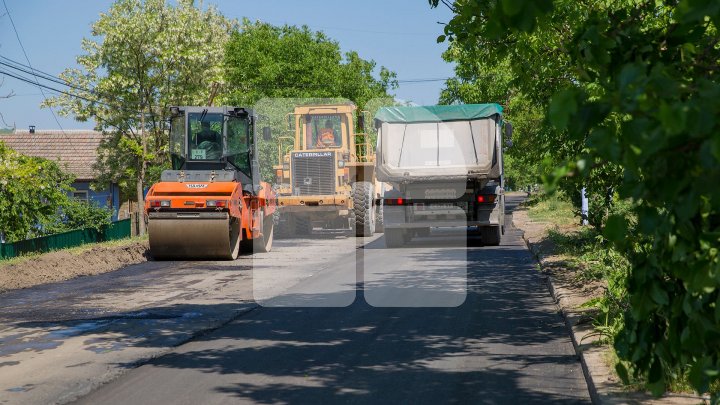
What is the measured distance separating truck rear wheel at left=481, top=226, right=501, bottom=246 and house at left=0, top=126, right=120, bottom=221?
1152 inches

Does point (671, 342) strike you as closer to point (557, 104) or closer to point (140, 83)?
point (557, 104)

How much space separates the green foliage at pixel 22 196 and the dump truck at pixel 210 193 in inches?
148

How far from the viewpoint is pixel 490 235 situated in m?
22.1

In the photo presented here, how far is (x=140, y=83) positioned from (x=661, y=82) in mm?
31389

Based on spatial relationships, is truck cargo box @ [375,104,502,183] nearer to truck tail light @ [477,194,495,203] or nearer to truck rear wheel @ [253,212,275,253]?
truck tail light @ [477,194,495,203]

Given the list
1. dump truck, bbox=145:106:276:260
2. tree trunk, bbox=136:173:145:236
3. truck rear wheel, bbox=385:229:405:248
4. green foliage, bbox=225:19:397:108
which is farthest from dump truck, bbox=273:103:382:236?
green foliage, bbox=225:19:397:108

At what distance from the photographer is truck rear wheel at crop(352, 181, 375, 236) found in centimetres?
2573

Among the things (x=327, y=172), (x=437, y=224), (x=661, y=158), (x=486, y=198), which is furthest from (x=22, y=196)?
(x=661, y=158)

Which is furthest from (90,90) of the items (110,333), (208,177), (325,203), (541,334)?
A: (541,334)

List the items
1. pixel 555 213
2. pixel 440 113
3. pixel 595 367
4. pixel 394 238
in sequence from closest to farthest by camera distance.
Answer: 1. pixel 595 367
2. pixel 440 113
3. pixel 394 238
4. pixel 555 213

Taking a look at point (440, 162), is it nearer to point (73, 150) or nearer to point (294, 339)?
point (294, 339)

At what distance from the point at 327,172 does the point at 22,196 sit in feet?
27.2

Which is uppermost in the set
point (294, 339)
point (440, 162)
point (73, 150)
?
point (73, 150)

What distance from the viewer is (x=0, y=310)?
12609mm
